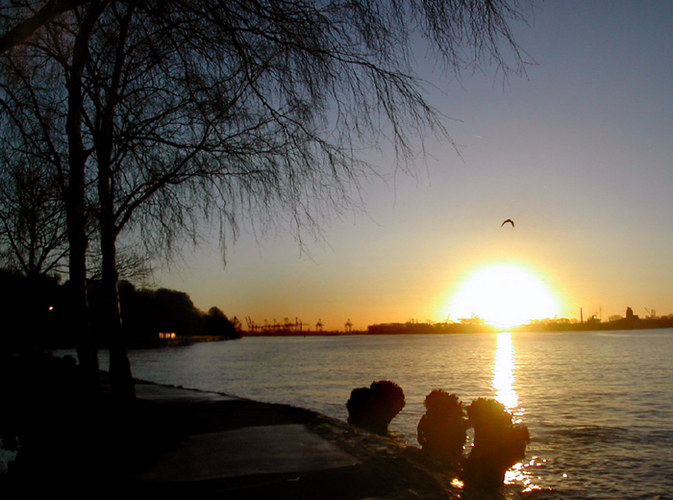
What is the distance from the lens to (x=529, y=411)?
2564cm

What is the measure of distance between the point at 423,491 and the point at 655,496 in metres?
7.11

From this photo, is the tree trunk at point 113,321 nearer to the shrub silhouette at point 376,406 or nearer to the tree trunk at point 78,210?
the tree trunk at point 78,210

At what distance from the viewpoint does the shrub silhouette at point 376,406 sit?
16469 mm

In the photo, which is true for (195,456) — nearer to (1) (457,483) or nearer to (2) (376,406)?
(1) (457,483)

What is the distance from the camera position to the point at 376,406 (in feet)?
54.3

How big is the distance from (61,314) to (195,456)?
6113 cm

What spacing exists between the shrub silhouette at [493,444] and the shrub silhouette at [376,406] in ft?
14.3

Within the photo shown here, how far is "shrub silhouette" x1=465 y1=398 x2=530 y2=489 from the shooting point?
11562 mm

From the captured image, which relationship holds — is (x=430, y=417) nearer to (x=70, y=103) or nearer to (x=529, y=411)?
(x=70, y=103)

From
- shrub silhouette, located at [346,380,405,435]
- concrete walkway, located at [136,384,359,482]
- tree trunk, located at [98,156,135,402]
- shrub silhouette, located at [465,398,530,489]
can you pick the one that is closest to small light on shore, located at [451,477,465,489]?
shrub silhouette, located at [465,398,530,489]

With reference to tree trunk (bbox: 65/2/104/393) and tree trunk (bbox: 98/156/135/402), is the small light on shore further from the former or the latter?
tree trunk (bbox: 65/2/104/393)

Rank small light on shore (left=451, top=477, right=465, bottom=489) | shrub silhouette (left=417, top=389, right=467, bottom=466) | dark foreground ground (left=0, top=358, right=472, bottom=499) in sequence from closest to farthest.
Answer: dark foreground ground (left=0, top=358, right=472, bottom=499) < small light on shore (left=451, top=477, right=465, bottom=489) < shrub silhouette (left=417, top=389, right=467, bottom=466)

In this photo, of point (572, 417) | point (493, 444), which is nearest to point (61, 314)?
point (572, 417)

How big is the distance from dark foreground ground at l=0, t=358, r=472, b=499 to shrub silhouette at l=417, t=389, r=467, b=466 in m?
2.34
